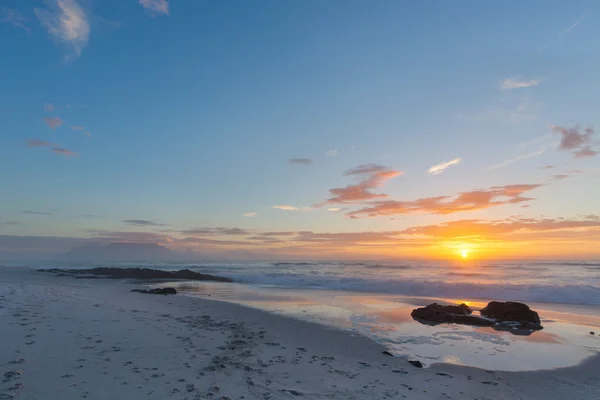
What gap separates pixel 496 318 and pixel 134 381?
591 inches

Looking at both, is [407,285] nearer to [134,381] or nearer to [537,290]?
[537,290]

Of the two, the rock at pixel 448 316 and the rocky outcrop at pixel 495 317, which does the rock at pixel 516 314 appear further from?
the rock at pixel 448 316

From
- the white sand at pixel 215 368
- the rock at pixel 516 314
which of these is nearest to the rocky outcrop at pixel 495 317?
the rock at pixel 516 314

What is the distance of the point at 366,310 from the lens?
17359mm

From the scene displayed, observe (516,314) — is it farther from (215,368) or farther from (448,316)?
(215,368)

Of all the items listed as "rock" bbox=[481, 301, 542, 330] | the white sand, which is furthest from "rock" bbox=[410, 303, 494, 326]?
the white sand

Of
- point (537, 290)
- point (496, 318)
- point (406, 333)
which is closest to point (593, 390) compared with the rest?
point (406, 333)

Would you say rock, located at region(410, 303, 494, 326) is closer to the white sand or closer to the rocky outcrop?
the rocky outcrop

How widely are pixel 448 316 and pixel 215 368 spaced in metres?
11.4

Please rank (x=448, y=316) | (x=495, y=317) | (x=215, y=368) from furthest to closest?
(x=495, y=317) → (x=448, y=316) → (x=215, y=368)

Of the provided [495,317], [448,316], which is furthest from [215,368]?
[495,317]

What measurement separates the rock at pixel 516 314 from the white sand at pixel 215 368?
4.99m

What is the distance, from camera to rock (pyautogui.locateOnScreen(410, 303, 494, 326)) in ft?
47.2

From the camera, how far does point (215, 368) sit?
6.71 metres
